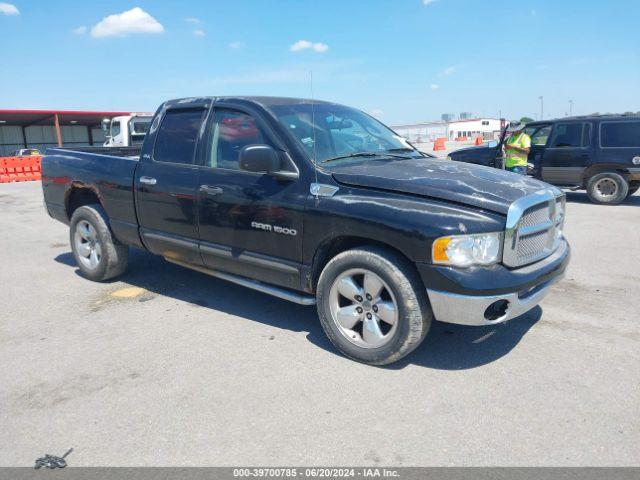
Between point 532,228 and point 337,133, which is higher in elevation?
point 337,133

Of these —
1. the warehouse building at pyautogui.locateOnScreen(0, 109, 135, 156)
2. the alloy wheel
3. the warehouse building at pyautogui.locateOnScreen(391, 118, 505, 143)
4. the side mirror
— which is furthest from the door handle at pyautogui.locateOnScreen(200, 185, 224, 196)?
the warehouse building at pyautogui.locateOnScreen(391, 118, 505, 143)

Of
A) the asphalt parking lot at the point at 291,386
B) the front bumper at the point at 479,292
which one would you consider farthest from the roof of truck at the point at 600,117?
the front bumper at the point at 479,292

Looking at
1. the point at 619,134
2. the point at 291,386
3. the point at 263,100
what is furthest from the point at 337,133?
the point at 619,134

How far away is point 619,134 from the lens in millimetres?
10320

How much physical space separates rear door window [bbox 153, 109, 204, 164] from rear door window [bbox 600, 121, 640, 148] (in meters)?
9.28

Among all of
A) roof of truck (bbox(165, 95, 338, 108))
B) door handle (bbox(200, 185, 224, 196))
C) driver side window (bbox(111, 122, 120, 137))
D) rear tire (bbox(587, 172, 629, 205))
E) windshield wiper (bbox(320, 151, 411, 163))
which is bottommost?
rear tire (bbox(587, 172, 629, 205))

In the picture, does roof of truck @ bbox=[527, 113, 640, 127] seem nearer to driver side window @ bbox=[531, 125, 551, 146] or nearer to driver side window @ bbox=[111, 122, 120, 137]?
driver side window @ bbox=[531, 125, 551, 146]

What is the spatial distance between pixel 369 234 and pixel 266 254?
1.00 meters

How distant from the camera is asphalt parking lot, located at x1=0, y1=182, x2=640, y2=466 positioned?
8.68 ft

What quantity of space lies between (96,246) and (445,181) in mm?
4002

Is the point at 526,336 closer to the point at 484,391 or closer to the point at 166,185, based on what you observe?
the point at 484,391

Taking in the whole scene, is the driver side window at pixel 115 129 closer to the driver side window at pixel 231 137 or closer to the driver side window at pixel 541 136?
the driver side window at pixel 541 136

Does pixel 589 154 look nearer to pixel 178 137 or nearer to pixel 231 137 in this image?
pixel 231 137

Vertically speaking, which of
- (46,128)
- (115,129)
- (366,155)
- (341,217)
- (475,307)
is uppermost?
(46,128)
